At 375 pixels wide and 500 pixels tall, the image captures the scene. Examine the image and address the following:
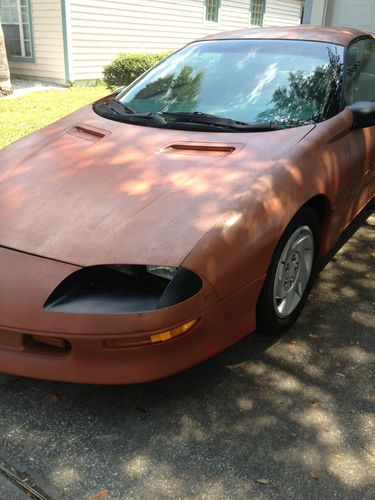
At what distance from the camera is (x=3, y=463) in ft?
7.07

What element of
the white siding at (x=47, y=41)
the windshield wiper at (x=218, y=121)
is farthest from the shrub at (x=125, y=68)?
the windshield wiper at (x=218, y=121)

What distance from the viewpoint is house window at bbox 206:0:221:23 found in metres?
16.8

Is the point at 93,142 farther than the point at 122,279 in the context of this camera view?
Yes

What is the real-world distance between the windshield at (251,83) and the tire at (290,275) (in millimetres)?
685

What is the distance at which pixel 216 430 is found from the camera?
2.32 meters

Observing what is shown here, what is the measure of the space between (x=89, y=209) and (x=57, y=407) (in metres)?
0.98

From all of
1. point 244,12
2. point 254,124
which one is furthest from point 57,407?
point 244,12

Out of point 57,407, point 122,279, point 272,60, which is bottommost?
point 57,407

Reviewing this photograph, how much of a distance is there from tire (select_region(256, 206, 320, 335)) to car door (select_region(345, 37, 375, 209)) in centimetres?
67

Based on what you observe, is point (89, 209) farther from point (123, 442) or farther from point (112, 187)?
point (123, 442)

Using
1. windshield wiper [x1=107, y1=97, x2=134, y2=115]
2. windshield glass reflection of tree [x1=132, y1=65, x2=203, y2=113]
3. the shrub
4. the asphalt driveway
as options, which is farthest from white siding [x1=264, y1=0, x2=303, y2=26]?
the asphalt driveway

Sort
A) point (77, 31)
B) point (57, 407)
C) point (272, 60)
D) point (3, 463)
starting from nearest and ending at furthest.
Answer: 1. point (3, 463)
2. point (57, 407)
3. point (272, 60)
4. point (77, 31)

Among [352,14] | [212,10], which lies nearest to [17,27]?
[212,10]

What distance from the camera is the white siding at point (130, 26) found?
490 inches
